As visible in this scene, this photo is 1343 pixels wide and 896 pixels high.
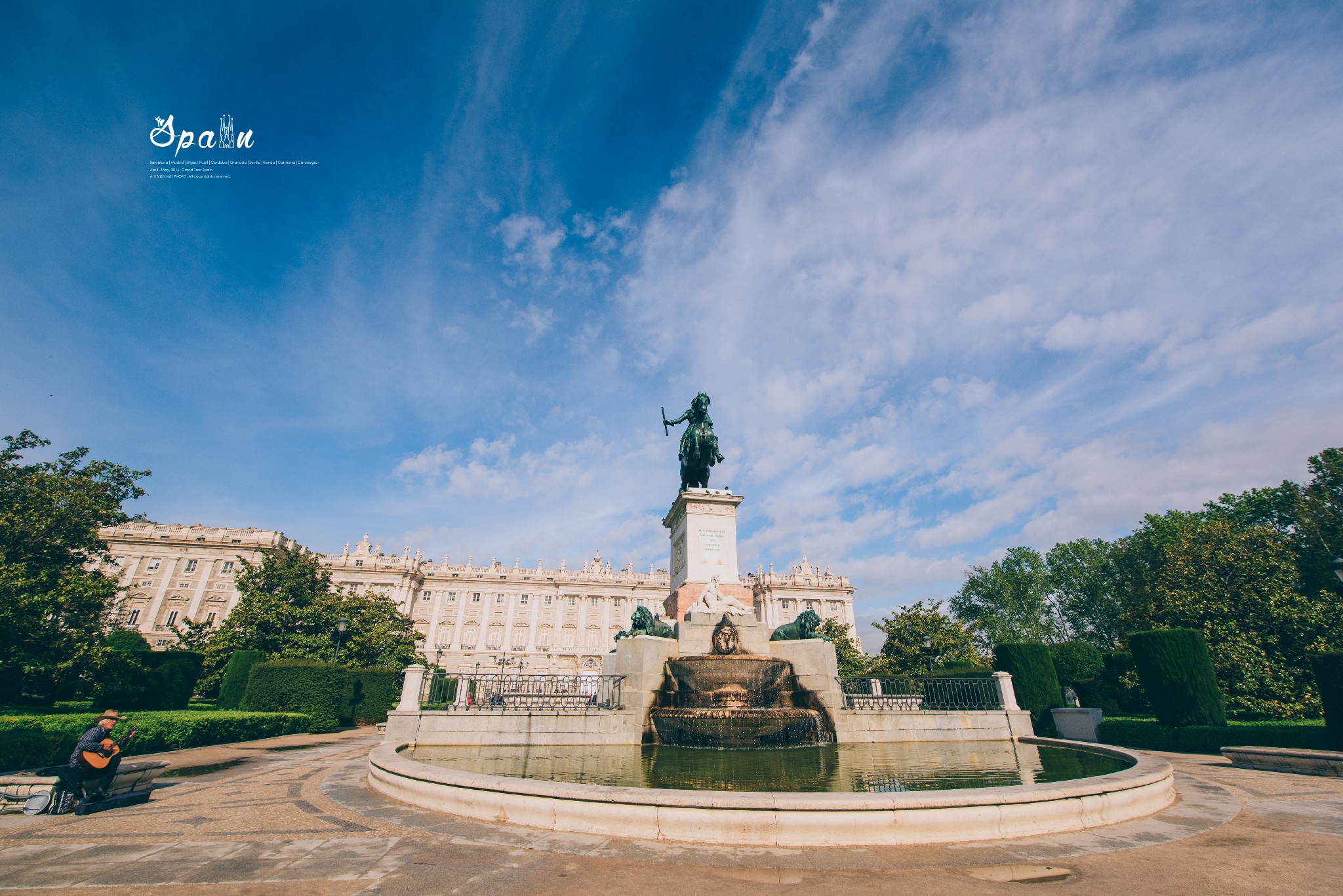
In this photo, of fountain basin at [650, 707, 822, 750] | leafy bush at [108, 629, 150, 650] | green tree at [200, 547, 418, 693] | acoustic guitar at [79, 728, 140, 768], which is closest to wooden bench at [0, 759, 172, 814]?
acoustic guitar at [79, 728, 140, 768]

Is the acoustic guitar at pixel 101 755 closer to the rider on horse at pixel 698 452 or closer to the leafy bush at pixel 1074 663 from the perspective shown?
the rider on horse at pixel 698 452

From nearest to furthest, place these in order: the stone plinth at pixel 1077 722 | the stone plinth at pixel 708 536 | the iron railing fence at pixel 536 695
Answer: the iron railing fence at pixel 536 695
the stone plinth at pixel 1077 722
the stone plinth at pixel 708 536

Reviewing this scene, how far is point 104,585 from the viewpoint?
832 inches

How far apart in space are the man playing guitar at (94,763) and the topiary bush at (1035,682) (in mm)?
23390

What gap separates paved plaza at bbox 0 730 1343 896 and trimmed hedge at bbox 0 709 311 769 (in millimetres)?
4298

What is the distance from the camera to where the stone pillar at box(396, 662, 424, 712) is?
540 inches

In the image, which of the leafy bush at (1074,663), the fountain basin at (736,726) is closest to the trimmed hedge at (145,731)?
the fountain basin at (736,726)

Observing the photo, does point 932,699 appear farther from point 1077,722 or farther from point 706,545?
point 706,545

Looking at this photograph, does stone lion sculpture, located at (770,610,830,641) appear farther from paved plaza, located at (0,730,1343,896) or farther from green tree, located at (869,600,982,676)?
green tree, located at (869,600,982,676)

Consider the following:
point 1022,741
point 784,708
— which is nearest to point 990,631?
point 1022,741

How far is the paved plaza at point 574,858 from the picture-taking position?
4.83 metres

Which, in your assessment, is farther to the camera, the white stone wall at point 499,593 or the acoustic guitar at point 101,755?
the white stone wall at point 499,593

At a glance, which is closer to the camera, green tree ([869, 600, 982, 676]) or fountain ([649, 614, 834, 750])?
fountain ([649, 614, 834, 750])

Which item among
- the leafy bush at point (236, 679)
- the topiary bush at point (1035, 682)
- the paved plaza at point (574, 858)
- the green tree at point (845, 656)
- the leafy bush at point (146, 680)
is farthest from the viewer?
the green tree at point (845, 656)
